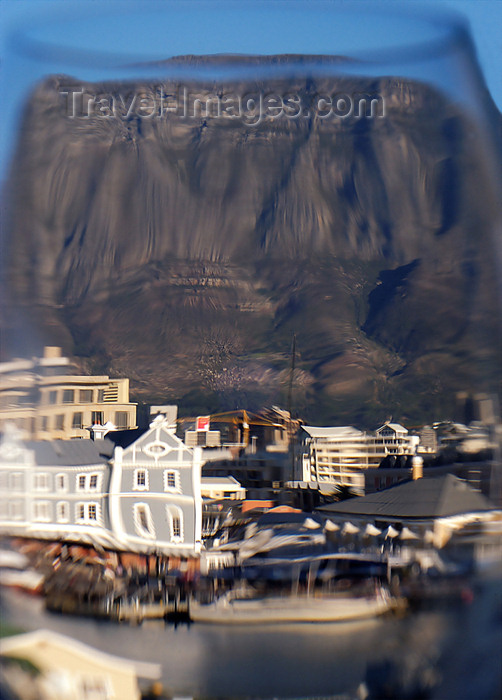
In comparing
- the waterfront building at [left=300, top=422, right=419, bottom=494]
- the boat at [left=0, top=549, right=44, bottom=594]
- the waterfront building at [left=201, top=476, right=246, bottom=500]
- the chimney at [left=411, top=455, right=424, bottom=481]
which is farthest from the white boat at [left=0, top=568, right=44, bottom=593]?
the chimney at [left=411, top=455, right=424, bottom=481]

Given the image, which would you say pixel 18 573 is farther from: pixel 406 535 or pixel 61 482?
pixel 406 535

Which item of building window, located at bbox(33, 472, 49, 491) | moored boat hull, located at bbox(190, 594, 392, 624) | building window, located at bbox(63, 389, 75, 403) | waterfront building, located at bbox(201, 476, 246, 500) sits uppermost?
building window, located at bbox(63, 389, 75, 403)

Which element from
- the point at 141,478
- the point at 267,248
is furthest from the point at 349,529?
the point at 267,248

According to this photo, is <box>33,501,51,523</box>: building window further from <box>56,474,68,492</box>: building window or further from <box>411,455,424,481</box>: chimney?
<box>411,455,424,481</box>: chimney

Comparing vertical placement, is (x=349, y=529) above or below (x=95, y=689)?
above

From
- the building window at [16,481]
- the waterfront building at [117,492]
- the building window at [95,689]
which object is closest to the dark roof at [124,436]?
the waterfront building at [117,492]

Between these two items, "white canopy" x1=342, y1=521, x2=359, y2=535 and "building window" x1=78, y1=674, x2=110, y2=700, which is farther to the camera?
"white canopy" x1=342, y1=521, x2=359, y2=535

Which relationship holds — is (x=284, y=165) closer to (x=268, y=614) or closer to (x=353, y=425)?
(x=353, y=425)
